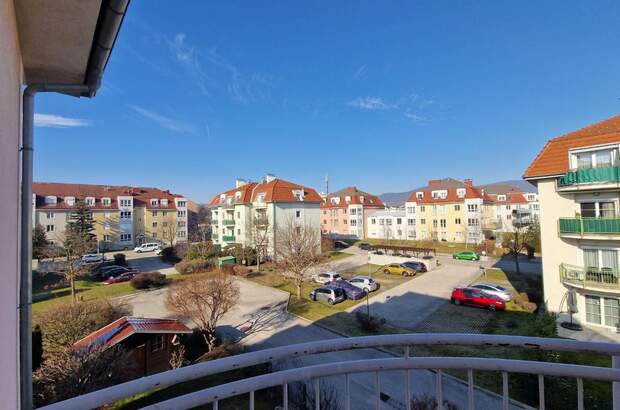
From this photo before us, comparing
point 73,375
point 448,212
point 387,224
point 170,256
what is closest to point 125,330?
point 73,375

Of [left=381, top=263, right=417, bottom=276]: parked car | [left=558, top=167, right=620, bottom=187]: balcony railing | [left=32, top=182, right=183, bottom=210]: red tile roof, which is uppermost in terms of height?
[left=32, top=182, right=183, bottom=210]: red tile roof

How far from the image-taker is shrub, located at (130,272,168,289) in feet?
68.9

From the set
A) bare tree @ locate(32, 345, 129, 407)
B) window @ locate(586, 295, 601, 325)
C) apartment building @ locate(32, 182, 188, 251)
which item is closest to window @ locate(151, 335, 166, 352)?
bare tree @ locate(32, 345, 129, 407)

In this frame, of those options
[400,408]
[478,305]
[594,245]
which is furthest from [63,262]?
[594,245]

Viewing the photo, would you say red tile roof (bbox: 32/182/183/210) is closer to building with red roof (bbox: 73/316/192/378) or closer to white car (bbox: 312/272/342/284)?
white car (bbox: 312/272/342/284)

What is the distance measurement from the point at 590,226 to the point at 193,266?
84.2 ft

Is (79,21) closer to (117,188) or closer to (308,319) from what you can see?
(308,319)

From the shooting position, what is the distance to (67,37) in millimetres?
1956

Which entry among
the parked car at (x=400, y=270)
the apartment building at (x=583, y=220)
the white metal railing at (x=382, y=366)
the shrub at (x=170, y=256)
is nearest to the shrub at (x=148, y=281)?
the shrub at (x=170, y=256)

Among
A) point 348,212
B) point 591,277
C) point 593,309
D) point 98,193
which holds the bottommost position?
point 593,309

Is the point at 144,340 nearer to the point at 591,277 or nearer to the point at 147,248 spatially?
the point at 591,277

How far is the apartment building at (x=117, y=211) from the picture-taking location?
119ft

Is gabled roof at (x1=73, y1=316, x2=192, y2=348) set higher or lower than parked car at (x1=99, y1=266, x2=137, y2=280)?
higher

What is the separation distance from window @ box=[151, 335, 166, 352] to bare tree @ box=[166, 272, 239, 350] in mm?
1454
